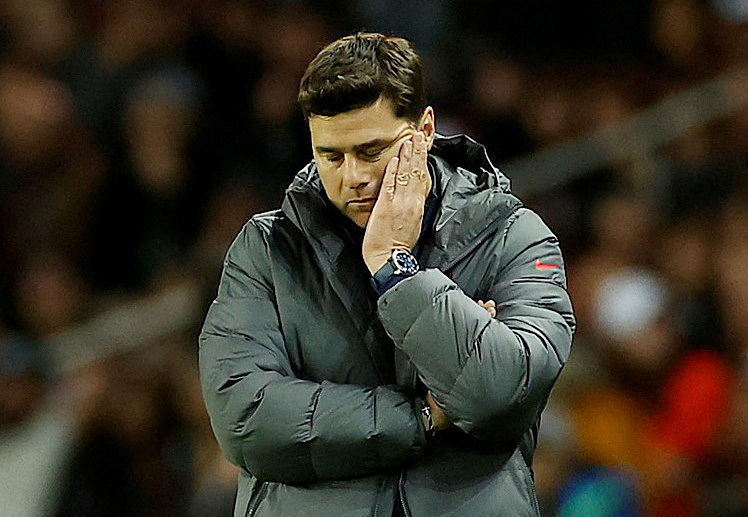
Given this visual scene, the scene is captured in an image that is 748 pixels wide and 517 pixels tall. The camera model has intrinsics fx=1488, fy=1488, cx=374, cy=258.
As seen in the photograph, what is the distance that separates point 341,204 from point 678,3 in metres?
4.01

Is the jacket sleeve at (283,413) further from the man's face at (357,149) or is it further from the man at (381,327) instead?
the man's face at (357,149)

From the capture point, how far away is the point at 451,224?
7.26 feet

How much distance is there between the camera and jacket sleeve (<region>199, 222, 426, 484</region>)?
210 centimetres

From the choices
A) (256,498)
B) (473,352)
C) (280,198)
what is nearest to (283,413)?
(256,498)

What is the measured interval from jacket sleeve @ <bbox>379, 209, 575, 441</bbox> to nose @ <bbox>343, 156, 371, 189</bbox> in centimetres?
17

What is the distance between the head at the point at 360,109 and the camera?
2.14m

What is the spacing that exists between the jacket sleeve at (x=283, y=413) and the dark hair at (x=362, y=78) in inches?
12.4

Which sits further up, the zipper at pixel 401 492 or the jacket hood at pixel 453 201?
the jacket hood at pixel 453 201

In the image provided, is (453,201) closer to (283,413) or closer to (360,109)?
(360,109)

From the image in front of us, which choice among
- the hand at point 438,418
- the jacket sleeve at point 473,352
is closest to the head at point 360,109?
the jacket sleeve at point 473,352

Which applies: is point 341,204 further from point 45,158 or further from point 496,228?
point 45,158

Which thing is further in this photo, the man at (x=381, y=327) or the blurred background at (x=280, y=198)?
the blurred background at (x=280, y=198)

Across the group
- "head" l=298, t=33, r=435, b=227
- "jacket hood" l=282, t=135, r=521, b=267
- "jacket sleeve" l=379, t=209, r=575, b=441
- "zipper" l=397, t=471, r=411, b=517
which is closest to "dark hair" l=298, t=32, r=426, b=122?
"head" l=298, t=33, r=435, b=227

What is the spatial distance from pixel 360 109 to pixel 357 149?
0.20ft
